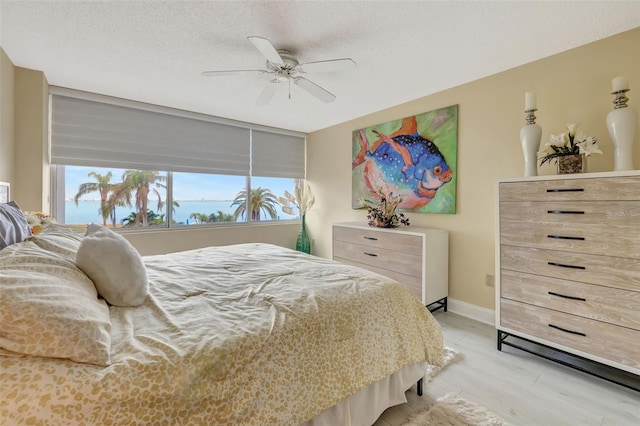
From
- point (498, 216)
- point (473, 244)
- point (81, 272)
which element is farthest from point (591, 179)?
point (81, 272)

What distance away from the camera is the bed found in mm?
764

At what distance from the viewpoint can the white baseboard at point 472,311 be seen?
2682 mm

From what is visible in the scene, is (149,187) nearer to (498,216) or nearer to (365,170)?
(365,170)

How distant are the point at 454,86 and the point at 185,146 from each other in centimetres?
332

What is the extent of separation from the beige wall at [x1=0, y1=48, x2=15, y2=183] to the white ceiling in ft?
0.39

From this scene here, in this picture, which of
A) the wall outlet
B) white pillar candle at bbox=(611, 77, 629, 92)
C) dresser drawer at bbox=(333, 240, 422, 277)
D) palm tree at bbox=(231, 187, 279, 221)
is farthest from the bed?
palm tree at bbox=(231, 187, 279, 221)

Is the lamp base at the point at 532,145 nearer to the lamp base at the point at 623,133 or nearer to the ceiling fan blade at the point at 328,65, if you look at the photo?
the lamp base at the point at 623,133

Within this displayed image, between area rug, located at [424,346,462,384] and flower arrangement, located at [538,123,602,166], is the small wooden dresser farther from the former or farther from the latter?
flower arrangement, located at [538,123,602,166]

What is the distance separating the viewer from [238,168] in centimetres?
423

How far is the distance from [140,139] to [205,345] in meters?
3.33

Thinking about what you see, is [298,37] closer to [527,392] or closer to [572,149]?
[572,149]

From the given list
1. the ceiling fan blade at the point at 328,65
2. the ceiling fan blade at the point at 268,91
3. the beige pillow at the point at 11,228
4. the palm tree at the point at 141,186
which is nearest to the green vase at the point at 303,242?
the palm tree at the point at 141,186

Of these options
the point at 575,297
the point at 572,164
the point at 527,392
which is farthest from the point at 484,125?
the point at 527,392

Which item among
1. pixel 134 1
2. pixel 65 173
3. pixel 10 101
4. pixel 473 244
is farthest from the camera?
pixel 65 173
